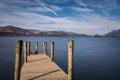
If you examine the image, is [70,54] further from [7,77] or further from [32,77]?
[7,77]

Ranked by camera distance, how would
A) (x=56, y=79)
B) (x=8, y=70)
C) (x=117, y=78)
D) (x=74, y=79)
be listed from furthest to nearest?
(x=8, y=70) < (x=117, y=78) < (x=74, y=79) < (x=56, y=79)

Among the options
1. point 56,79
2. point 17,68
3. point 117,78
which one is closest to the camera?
point 17,68

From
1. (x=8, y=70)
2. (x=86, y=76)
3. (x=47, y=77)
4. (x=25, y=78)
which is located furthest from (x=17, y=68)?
(x=8, y=70)

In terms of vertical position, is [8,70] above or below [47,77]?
below

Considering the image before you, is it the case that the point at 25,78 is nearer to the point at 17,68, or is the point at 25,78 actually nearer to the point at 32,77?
the point at 32,77

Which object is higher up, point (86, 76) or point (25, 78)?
point (25, 78)

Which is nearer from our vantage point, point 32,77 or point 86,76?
point 32,77

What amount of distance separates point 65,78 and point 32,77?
2.29m

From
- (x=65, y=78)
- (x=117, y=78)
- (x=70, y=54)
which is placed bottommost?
(x=117, y=78)

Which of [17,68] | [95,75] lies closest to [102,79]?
[95,75]

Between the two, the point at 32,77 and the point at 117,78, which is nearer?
the point at 32,77

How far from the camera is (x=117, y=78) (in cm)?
2100

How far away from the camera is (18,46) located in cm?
957

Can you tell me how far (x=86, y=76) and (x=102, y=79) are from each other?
212 cm
